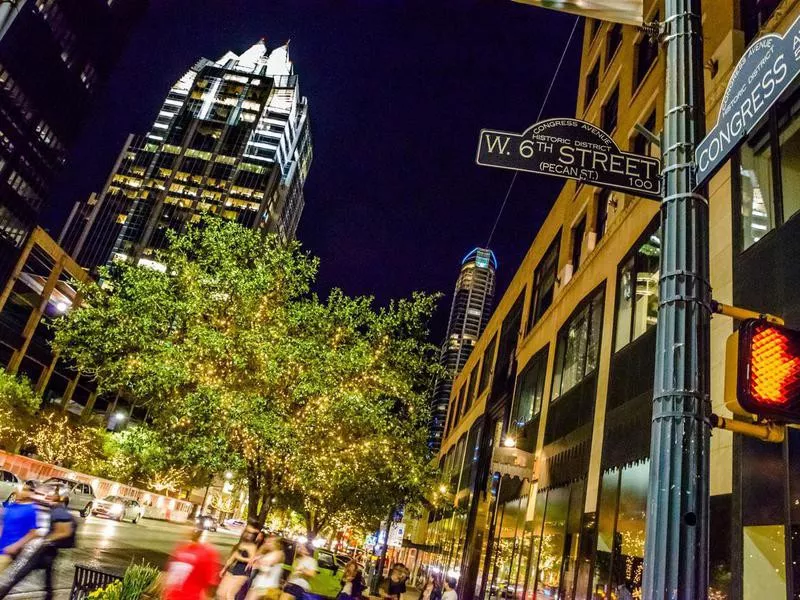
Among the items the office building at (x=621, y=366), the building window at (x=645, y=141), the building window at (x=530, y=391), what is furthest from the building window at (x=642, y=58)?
the building window at (x=530, y=391)

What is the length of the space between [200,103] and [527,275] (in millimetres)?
143923

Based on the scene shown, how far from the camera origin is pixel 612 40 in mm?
20609

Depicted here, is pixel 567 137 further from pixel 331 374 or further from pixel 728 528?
pixel 331 374

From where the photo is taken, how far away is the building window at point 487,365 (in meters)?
33.5

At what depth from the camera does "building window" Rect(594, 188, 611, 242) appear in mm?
17031

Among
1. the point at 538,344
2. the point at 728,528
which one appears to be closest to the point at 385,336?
the point at 538,344

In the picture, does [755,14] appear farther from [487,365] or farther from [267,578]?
[487,365]

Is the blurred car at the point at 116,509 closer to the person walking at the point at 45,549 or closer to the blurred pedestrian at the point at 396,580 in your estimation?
the blurred pedestrian at the point at 396,580

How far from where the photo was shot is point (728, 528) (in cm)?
773

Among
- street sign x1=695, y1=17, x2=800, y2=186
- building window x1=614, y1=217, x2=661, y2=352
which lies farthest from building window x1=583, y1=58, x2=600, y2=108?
street sign x1=695, y1=17, x2=800, y2=186

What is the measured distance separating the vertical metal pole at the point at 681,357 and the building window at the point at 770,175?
4.67m

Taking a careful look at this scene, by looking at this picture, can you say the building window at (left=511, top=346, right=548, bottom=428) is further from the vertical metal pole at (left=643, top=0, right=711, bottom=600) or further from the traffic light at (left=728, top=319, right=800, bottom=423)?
the traffic light at (left=728, top=319, right=800, bottom=423)

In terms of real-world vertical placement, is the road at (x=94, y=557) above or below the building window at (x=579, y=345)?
below

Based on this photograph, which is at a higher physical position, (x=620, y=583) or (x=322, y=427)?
(x=322, y=427)
